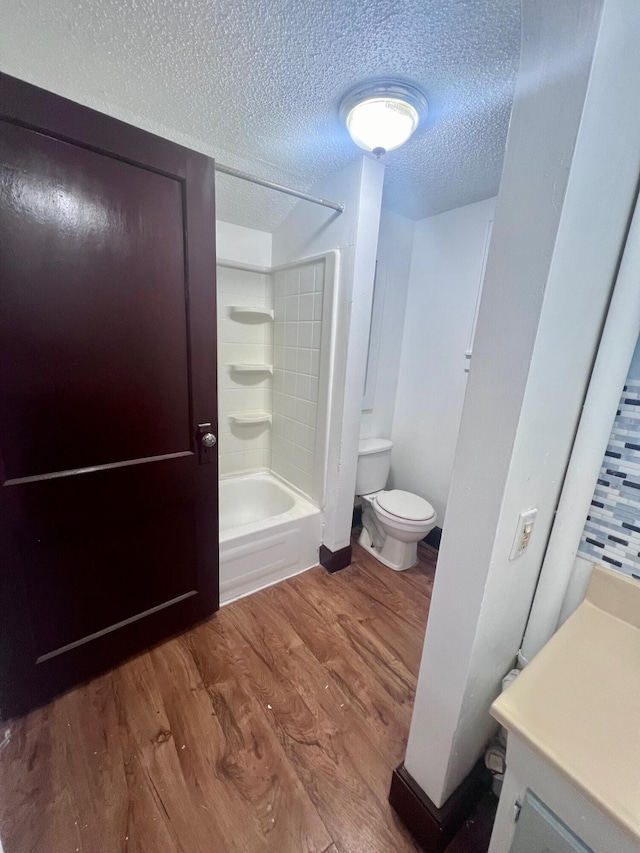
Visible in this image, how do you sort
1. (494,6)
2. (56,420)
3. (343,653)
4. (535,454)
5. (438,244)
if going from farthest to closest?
(438,244) < (343,653) < (56,420) < (494,6) < (535,454)

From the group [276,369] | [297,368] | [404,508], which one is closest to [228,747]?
[404,508]

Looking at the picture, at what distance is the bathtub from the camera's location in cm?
174

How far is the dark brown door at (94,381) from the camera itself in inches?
38.8

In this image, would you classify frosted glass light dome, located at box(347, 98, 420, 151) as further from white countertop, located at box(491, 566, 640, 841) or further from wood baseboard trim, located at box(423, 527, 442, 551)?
wood baseboard trim, located at box(423, 527, 442, 551)

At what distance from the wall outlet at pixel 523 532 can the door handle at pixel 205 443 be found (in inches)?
45.2

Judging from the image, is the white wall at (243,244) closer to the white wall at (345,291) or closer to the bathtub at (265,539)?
the white wall at (345,291)

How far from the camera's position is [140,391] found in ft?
4.06

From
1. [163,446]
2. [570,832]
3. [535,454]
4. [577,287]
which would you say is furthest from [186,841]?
[577,287]

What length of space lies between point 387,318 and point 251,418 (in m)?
1.19

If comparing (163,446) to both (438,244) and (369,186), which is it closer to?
(369,186)

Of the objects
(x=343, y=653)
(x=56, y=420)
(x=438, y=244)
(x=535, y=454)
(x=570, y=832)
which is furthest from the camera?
(x=438, y=244)

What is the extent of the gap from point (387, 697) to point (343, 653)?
246mm

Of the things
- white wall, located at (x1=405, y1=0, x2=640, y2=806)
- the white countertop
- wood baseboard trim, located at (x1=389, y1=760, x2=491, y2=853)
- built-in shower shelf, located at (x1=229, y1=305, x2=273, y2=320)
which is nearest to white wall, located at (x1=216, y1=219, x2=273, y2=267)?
built-in shower shelf, located at (x1=229, y1=305, x2=273, y2=320)

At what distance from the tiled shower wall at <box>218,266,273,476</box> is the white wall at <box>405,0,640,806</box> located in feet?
6.11
